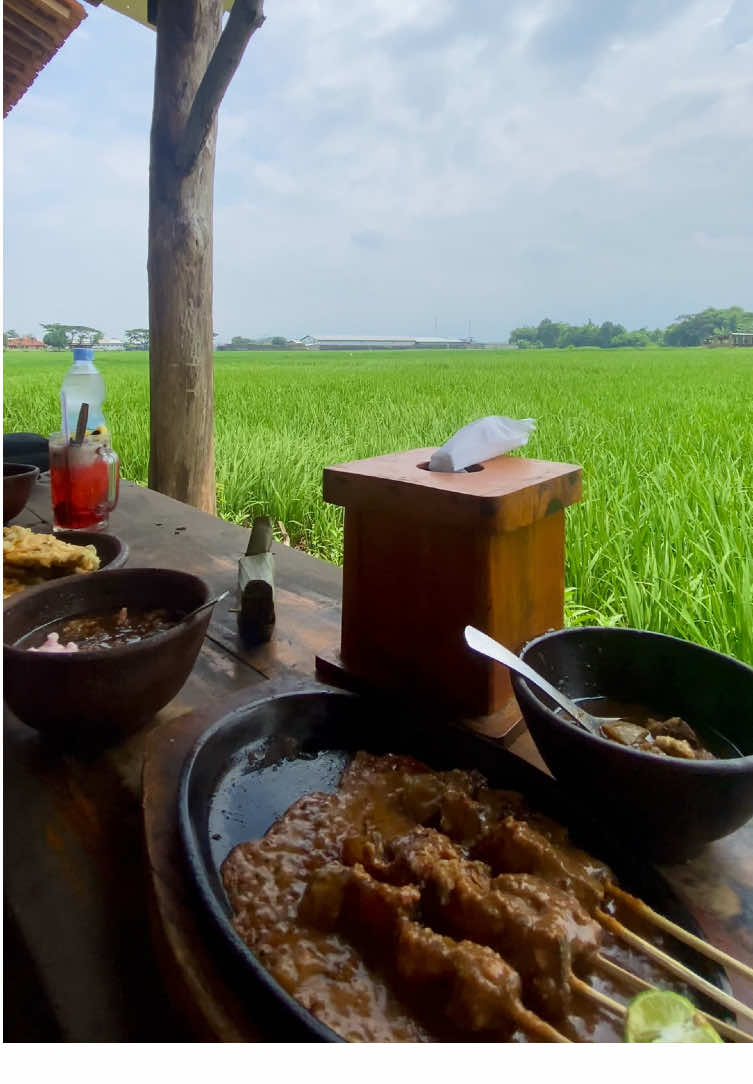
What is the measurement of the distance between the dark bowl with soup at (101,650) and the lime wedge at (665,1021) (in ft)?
2.03

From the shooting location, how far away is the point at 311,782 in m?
0.82

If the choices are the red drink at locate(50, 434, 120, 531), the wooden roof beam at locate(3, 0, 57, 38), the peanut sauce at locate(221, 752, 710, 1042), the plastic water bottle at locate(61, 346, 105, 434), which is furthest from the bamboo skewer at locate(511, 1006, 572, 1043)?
the wooden roof beam at locate(3, 0, 57, 38)

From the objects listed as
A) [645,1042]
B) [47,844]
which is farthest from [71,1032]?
[645,1042]

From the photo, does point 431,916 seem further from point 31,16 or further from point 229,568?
point 31,16

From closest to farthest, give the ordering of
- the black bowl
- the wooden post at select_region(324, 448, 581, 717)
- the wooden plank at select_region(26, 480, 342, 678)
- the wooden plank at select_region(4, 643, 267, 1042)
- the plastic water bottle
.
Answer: the wooden plank at select_region(4, 643, 267, 1042) < the wooden post at select_region(324, 448, 581, 717) < the wooden plank at select_region(26, 480, 342, 678) < the black bowl < the plastic water bottle

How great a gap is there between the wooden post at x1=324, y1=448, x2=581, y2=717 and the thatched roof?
2.40m

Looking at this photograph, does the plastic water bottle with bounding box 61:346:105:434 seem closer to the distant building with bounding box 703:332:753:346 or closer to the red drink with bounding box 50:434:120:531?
the red drink with bounding box 50:434:120:531

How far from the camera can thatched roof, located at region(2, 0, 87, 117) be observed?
8.57ft

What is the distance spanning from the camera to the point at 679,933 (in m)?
0.57

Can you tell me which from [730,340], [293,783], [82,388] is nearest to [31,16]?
[82,388]

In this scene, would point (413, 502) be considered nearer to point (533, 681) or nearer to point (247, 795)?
point (533, 681)

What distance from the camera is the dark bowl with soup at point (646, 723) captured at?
63 cm

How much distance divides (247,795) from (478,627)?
1.25 feet

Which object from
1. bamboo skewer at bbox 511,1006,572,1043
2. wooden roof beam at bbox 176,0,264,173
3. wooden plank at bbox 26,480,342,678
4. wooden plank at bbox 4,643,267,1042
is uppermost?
wooden roof beam at bbox 176,0,264,173
